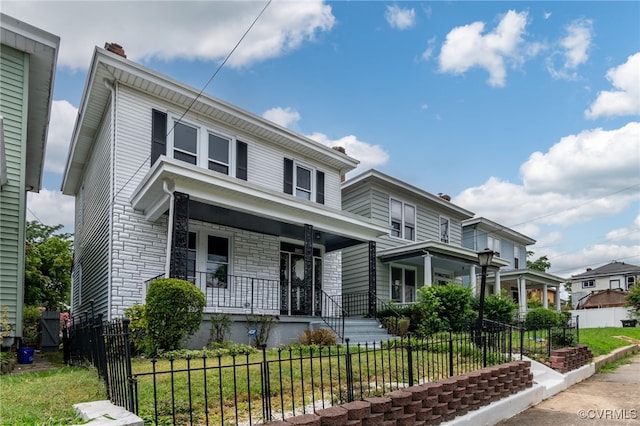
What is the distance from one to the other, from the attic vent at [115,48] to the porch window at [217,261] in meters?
5.20

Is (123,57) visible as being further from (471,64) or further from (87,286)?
(471,64)

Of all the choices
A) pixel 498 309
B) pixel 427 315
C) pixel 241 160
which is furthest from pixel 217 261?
pixel 498 309

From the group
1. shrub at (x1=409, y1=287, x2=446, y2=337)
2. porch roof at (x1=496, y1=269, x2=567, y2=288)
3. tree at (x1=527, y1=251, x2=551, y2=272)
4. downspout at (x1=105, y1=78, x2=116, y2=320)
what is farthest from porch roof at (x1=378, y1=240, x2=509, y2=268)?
tree at (x1=527, y1=251, x2=551, y2=272)

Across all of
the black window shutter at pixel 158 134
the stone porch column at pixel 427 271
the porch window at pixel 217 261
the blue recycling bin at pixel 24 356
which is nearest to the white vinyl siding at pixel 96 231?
the black window shutter at pixel 158 134

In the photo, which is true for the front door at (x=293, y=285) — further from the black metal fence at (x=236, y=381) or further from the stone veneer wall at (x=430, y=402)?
the stone veneer wall at (x=430, y=402)

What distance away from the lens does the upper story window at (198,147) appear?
40.3 ft

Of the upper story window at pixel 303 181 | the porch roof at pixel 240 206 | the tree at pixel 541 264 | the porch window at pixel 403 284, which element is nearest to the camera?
the porch roof at pixel 240 206

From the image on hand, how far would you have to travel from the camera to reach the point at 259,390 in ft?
18.1

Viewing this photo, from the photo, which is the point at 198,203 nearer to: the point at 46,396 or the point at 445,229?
the point at 46,396

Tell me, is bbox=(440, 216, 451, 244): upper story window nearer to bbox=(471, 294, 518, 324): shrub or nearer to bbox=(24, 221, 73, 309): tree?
bbox=(471, 294, 518, 324): shrub

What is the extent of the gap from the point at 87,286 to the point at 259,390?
37.4ft

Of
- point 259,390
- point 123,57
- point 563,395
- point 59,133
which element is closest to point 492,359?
point 563,395

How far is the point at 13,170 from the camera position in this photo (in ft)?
34.7

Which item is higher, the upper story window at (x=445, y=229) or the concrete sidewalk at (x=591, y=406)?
the upper story window at (x=445, y=229)
